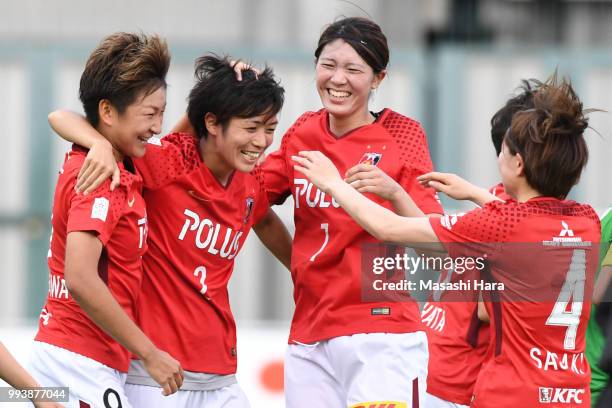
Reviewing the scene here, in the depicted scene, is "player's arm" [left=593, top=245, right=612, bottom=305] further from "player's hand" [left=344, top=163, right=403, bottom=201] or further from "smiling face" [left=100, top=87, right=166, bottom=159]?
"smiling face" [left=100, top=87, right=166, bottom=159]

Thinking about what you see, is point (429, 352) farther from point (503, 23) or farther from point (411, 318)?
point (503, 23)

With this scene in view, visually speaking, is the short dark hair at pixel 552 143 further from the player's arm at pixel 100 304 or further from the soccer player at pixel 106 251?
the player's arm at pixel 100 304

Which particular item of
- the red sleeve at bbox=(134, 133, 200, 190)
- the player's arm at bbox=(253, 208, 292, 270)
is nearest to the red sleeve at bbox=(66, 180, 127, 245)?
the red sleeve at bbox=(134, 133, 200, 190)

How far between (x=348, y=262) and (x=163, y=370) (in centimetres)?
99

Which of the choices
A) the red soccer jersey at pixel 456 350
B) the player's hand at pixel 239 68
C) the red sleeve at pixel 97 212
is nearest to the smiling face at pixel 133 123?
the red sleeve at pixel 97 212

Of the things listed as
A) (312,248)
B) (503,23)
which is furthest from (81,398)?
(503,23)

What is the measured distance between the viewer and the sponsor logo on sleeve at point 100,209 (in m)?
5.00

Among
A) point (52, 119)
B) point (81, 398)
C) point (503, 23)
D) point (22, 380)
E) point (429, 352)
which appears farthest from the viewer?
point (503, 23)

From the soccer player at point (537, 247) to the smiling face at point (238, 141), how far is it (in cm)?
62

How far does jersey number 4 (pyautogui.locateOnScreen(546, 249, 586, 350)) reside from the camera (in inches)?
202

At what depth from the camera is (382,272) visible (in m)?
A: 5.67

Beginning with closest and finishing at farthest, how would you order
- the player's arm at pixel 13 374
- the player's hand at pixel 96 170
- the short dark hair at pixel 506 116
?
the player's arm at pixel 13 374 → the player's hand at pixel 96 170 → the short dark hair at pixel 506 116

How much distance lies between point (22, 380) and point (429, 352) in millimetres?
2221

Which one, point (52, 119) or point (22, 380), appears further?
point (52, 119)
